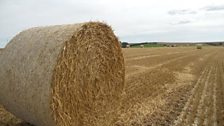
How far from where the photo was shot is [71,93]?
6.35 metres

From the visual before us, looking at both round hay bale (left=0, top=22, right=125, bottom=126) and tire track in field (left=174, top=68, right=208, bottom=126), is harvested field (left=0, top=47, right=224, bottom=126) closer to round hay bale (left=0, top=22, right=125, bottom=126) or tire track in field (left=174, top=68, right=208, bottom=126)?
tire track in field (left=174, top=68, right=208, bottom=126)

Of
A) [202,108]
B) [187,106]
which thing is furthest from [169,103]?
[202,108]

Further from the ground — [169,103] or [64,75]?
[64,75]

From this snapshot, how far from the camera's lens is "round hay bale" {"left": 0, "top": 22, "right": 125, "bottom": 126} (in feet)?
19.3

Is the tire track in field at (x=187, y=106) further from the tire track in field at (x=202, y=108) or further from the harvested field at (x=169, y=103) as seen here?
the tire track in field at (x=202, y=108)

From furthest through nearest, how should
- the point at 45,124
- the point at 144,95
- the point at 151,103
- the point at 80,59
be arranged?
the point at 144,95, the point at 151,103, the point at 80,59, the point at 45,124

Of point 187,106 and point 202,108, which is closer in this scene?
point 202,108

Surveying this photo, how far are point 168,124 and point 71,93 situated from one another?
235 cm

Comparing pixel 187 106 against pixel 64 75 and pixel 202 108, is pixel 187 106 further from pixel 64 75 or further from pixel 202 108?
pixel 64 75

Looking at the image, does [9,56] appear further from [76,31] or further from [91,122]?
[91,122]

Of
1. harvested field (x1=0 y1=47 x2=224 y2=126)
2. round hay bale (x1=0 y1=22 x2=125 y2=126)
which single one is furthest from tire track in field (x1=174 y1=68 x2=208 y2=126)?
round hay bale (x1=0 y1=22 x2=125 y2=126)

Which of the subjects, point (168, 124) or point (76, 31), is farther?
point (168, 124)

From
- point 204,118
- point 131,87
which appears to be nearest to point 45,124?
point 204,118

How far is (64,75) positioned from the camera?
6.07 meters
